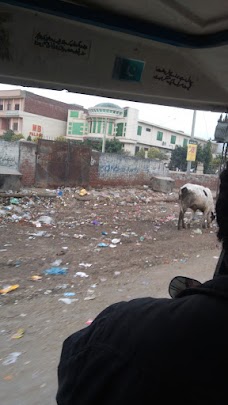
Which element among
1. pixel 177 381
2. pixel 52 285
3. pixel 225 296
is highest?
pixel 225 296

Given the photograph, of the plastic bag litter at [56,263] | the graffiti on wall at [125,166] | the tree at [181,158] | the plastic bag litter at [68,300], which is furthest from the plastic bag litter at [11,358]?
the tree at [181,158]

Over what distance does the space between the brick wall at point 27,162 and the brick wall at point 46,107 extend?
3637 centimetres

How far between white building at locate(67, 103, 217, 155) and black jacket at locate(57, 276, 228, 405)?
49616mm

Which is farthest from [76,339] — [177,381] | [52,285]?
[52,285]

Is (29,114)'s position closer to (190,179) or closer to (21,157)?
(190,179)

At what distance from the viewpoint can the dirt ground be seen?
3.71 metres

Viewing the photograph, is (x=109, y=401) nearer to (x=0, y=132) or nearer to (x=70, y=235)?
(x=70, y=235)

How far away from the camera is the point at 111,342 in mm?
967

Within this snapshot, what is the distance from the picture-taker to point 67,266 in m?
6.84

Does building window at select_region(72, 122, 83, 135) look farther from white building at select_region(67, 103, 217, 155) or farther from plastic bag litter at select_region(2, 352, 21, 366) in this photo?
plastic bag litter at select_region(2, 352, 21, 366)

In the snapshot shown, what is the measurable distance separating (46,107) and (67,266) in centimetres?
4910

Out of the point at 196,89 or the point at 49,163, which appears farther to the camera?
the point at 49,163

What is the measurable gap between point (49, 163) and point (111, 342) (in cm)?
1591

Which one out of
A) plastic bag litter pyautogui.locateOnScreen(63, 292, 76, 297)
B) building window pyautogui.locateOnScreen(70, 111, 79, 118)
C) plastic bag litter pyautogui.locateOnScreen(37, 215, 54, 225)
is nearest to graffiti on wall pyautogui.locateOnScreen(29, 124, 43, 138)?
building window pyautogui.locateOnScreen(70, 111, 79, 118)
